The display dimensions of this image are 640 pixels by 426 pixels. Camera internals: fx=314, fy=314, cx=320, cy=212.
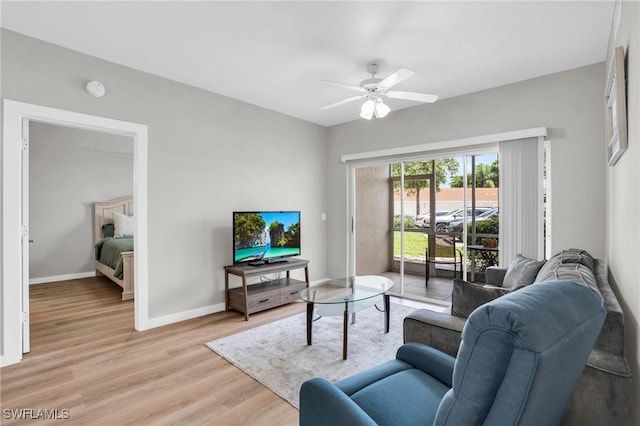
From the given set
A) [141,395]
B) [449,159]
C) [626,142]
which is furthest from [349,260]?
[626,142]

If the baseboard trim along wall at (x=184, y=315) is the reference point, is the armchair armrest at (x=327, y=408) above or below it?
above

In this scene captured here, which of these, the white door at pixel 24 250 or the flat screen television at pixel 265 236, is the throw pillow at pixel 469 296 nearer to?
the flat screen television at pixel 265 236

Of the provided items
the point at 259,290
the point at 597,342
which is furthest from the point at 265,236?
the point at 597,342

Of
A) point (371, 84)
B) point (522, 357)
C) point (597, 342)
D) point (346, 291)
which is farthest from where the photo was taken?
point (346, 291)

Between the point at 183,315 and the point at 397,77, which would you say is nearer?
the point at 397,77

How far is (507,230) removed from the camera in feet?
11.9

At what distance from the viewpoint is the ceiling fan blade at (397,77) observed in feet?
8.00

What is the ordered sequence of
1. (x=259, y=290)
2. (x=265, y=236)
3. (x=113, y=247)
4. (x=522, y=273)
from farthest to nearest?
1. (x=113, y=247)
2. (x=265, y=236)
3. (x=259, y=290)
4. (x=522, y=273)

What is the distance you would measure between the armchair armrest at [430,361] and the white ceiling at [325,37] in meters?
2.27

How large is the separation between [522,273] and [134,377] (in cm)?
310

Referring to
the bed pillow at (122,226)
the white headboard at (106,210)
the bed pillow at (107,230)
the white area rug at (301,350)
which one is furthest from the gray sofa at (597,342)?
the white headboard at (106,210)

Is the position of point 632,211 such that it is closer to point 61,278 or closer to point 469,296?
point 469,296

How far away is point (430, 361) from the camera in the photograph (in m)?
1.55

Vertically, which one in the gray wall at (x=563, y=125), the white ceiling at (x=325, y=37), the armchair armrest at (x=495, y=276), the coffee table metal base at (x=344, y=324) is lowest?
the coffee table metal base at (x=344, y=324)
